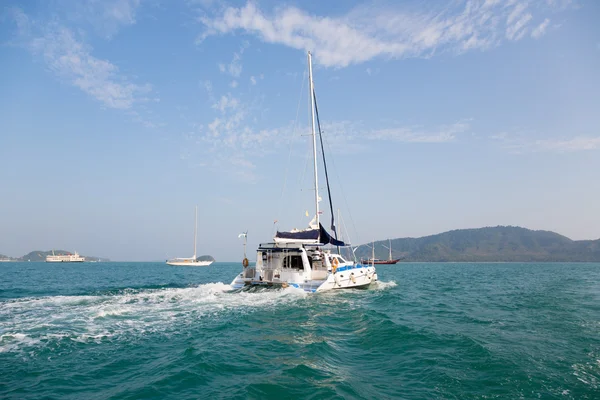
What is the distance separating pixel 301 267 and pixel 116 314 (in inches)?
488

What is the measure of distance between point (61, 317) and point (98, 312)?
1.40 meters

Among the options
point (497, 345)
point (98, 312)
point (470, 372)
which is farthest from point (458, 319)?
point (98, 312)

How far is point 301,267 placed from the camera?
24.2 meters

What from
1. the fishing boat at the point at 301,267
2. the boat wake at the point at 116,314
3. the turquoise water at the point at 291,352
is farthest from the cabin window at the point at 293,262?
the turquoise water at the point at 291,352

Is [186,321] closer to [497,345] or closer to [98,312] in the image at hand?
[98,312]

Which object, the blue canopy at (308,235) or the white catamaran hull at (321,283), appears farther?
the blue canopy at (308,235)

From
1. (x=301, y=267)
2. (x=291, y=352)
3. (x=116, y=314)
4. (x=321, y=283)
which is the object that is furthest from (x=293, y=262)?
(x=291, y=352)

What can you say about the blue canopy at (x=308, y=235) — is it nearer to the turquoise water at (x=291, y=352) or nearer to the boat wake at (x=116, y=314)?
the boat wake at (x=116, y=314)

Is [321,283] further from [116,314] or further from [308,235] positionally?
[116,314]

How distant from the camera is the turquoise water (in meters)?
7.26

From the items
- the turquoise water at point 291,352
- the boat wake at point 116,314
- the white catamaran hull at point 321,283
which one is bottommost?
the turquoise water at point 291,352

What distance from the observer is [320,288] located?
22.1 meters

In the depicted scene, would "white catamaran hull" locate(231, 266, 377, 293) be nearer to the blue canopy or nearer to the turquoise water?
the blue canopy

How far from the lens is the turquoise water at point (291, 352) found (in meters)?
7.26
